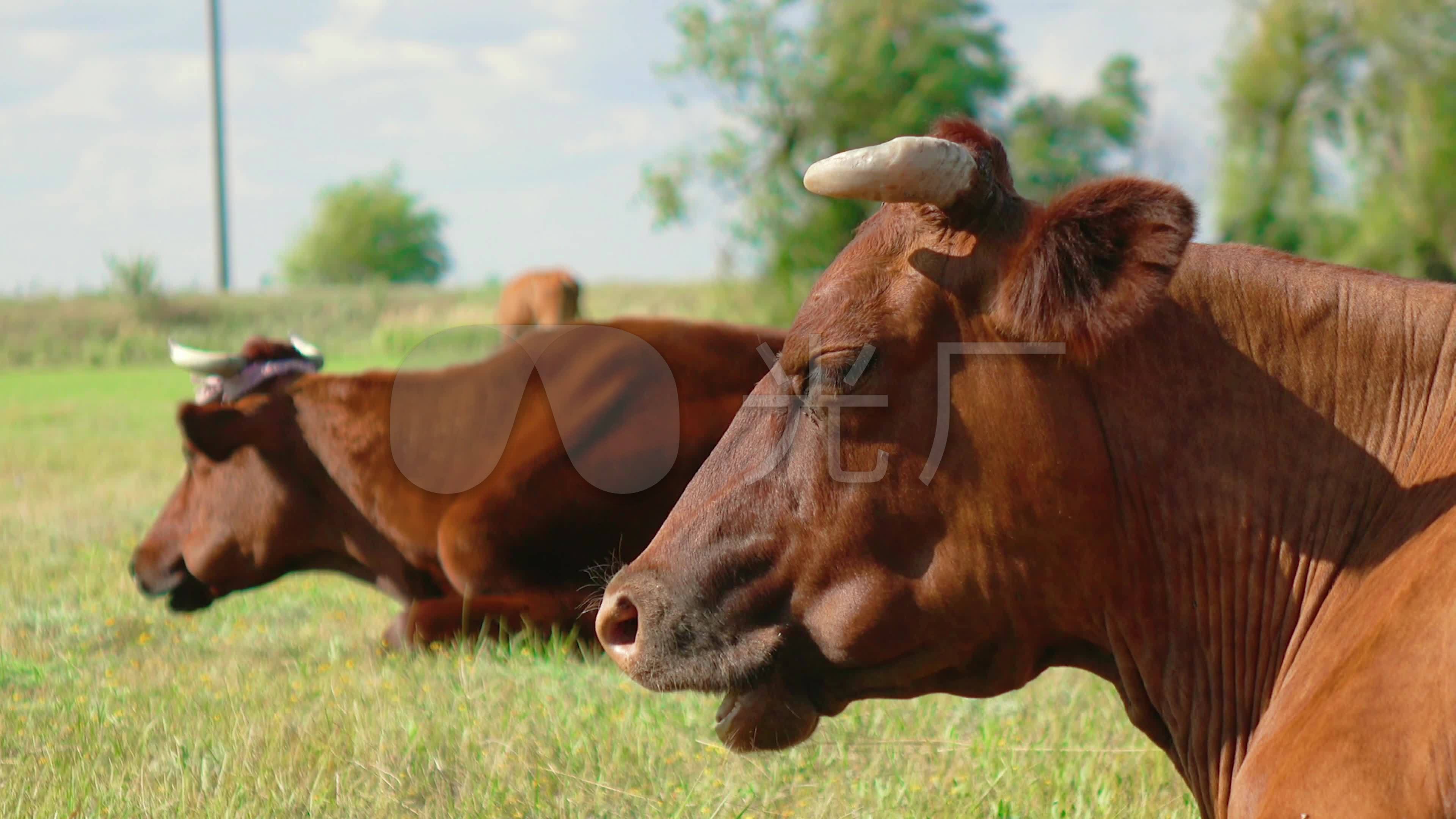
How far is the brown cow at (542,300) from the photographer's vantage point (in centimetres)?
1059

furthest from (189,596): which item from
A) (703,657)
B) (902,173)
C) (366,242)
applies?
(366,242)

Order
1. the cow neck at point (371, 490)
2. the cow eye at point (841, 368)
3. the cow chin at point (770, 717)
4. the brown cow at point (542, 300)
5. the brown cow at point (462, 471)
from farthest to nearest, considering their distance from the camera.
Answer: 1. the brown cow at point (542, 300)
2. the cow neck at point (371, 490)
3. the brown cow at point (462, 471)
4. the cow chin at point (770, 717)
5. the cow eye at point (841, 368)

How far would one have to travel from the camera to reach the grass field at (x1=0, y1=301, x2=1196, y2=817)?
386cm

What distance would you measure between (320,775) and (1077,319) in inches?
101

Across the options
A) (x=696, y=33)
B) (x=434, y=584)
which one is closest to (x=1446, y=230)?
(x=696, y=33)

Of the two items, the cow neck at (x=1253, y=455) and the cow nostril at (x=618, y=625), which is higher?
the cow neck at (x=1253, y=455)

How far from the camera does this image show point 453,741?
4.35m

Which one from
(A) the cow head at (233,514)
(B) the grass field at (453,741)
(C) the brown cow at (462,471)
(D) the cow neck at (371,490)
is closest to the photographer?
(B) the grass field at (453,741)

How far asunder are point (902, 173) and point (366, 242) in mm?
98044

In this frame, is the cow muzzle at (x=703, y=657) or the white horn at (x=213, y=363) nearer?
the cow muzzle at (x=703, y=657)

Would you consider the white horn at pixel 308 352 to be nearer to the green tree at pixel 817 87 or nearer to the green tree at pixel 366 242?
the green tree at pixel 817 87

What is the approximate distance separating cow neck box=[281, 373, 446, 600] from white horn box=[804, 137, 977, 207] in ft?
13.1

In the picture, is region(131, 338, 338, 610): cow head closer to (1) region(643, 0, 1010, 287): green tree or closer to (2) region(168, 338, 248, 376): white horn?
Result: (2) region(168, 338, 248, 376): white horn

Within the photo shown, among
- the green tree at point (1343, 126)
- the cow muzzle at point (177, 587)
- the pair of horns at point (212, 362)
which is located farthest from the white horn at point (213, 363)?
the green tree at point (1343, 126)
